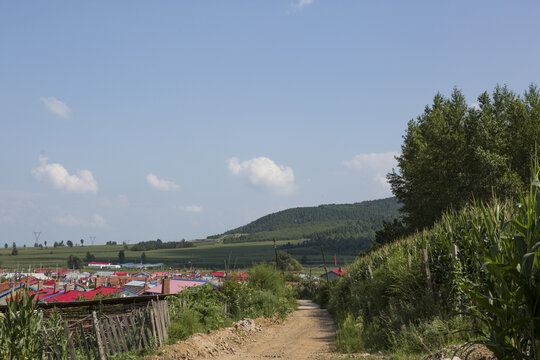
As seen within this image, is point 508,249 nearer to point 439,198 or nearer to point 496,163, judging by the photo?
point 496,163

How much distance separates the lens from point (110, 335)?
1356 cm

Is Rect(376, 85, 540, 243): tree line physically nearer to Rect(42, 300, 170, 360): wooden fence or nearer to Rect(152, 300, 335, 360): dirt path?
Rect(152, 300, 335, 360): dirt path

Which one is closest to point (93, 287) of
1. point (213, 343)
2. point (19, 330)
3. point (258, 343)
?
point (258, 343)

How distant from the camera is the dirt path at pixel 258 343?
1489 centimetres

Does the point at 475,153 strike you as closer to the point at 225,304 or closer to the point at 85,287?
the point at 225,304

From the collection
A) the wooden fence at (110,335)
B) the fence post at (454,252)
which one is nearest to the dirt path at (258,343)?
the wooden fence at (110,335)

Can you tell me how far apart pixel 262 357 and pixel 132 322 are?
4407 mm

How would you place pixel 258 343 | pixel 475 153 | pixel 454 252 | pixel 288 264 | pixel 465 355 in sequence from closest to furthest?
pixel 465 355 → pixel 454 252 → pixel 258 343 → pixel 475 153 → pixel 288 264

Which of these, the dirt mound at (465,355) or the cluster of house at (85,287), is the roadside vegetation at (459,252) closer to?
the dirt mound at (465,355)

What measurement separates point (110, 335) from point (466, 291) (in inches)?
392

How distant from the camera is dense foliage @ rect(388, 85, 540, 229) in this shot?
35188 millimetres

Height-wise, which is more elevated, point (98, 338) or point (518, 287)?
point (518, 287)

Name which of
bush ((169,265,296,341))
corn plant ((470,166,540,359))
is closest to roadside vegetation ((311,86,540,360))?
corn plant ((470,166,540,359))

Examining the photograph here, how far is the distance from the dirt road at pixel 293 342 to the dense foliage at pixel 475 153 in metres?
17.3
